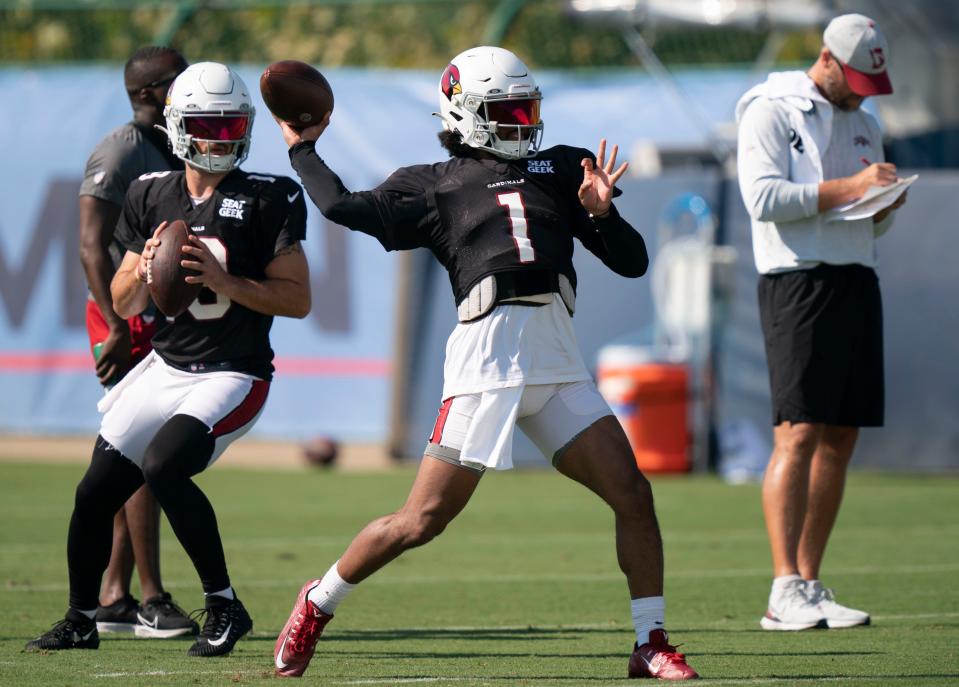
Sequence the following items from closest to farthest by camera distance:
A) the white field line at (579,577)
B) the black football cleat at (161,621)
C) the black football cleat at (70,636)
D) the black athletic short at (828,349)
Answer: the black football cleat at (70,636), the black football cleat at (161,621), the black athletic short at (828,349), the white field line at (579,577)

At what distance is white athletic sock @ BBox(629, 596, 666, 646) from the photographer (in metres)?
5.34

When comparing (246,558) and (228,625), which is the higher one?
(228,625)

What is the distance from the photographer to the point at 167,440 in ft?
19.1

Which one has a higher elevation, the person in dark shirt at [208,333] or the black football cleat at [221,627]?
the person in dark shirt at [208,333]

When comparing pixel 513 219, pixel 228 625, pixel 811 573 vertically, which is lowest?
pixel 811 573

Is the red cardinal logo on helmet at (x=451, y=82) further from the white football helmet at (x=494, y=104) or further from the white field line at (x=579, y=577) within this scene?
the white field line at (x=579, y=577)

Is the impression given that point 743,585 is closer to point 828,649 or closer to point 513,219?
point 828,649

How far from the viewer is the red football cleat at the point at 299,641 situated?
546 cm

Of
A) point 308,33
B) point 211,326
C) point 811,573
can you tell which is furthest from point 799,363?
point 308,33

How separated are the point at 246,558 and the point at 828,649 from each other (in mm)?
3913

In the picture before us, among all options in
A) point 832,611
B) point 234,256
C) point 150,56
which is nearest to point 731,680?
point 832,611

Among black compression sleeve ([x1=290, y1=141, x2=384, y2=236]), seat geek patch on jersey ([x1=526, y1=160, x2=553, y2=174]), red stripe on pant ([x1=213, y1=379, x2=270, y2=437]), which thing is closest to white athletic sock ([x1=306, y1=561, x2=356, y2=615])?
red stripe on pant ([x1=213, y1=379, x2=270, y2=437])

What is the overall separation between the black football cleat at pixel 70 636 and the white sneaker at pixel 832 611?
2842 millimetres

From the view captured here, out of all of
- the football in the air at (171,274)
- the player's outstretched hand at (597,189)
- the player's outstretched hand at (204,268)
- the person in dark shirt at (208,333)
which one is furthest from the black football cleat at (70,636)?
the player's outstretched hand at (597,189)
